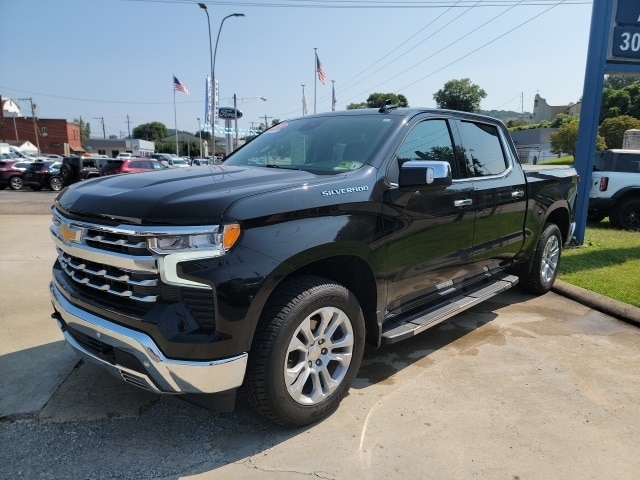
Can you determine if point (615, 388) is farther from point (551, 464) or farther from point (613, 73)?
point (613, 73)

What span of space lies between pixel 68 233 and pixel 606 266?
260 inches

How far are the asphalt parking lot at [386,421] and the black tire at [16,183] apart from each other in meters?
21.9

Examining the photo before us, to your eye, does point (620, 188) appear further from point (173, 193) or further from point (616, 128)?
point (616, 128)

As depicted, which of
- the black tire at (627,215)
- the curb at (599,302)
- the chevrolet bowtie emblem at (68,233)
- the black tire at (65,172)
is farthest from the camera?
the black tire at (65,172)

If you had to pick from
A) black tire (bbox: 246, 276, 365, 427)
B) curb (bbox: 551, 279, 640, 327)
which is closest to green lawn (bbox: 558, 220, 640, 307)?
curb (bbox: 551, 279, 640, 327)

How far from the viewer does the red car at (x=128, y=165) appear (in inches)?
795

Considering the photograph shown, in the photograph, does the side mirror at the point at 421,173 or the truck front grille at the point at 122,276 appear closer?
the truck front grille at the point at 122,276

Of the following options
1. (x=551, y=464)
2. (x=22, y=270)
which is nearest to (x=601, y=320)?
(x=551, y=464)

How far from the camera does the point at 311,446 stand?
2658mm

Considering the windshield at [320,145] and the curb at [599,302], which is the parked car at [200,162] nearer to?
the windshield at [320,145]

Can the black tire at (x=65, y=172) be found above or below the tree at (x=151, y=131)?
below

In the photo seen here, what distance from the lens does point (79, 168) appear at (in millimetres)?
21375

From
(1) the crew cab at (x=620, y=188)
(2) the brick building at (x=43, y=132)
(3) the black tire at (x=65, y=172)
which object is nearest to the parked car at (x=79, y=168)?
(3) the black tire at (x=65, y=172)

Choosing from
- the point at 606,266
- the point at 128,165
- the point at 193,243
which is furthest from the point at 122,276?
the point at 128,165
